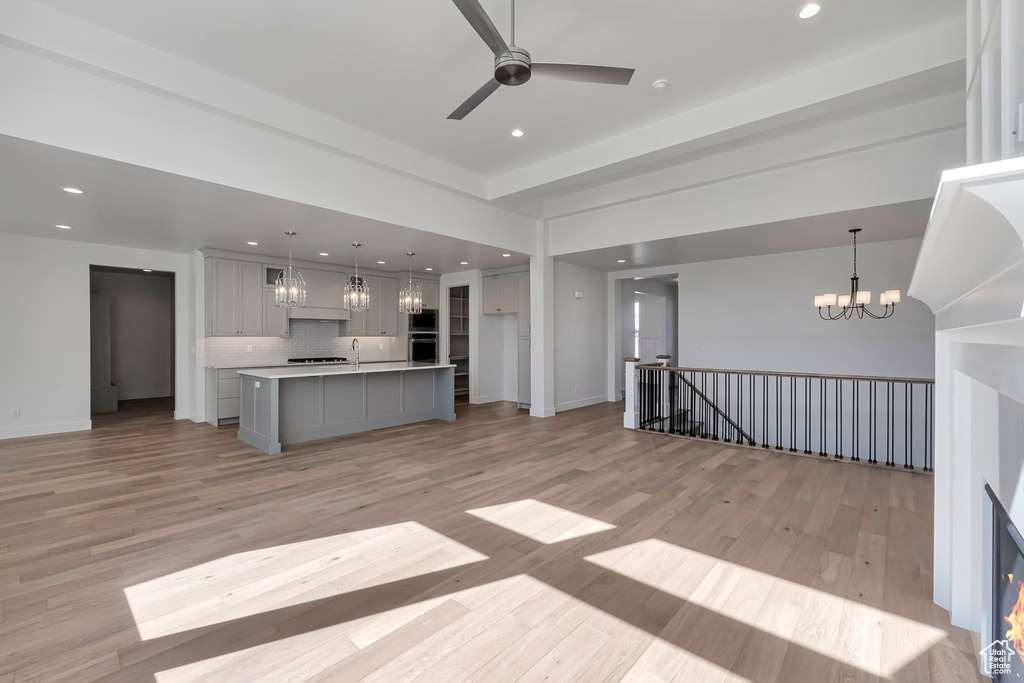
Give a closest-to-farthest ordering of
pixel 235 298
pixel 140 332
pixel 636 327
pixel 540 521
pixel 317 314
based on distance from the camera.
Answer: pixel 540 521 → pixel 235 298 → pixel 317 314 → pixel 140 332 → pixel 636 327

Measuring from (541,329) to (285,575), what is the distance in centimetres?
551

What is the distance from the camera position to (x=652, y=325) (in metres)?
11.5

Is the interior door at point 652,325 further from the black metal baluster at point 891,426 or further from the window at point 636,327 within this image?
the black metal baluster at point 891,426

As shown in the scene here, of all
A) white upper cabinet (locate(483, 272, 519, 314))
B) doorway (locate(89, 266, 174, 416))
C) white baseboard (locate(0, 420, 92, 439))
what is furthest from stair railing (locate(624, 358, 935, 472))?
doorway (locate(89, 266, 174, 416))

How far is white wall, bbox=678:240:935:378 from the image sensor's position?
6.46 meters

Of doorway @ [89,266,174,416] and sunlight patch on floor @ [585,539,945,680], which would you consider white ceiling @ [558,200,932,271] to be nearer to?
sunlight patch on floor @ [585,539,945,680]

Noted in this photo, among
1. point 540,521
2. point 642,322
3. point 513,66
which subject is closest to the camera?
point 513,66

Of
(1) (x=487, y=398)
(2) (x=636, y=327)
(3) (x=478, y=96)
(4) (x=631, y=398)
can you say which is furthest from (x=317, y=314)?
(2) (x=636, y=327)

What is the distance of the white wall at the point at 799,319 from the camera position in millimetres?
6461

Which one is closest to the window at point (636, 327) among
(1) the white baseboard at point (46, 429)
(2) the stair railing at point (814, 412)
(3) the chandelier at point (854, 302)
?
(2) the stair railing at point (814, 412)

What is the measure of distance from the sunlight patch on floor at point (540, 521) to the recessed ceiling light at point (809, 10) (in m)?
3.77

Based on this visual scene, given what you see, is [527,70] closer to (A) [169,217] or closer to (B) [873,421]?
(A) [169,217]

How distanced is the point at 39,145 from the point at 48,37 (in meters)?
0.72

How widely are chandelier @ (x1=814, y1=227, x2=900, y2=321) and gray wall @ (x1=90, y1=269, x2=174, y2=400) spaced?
1136 cm
